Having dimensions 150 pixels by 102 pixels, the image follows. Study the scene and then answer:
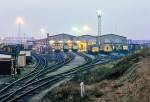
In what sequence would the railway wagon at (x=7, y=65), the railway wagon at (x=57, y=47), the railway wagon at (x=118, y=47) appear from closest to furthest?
the railway wagon at (x=7, y=65), the railway wagon at (x=118, y=47), the railway wagon at (x=57, y=47)

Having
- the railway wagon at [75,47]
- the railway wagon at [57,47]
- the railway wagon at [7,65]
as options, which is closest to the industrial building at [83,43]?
the railway wagon at [57,47]

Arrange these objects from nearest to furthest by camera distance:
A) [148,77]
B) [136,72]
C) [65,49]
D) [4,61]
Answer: [148,77] → [136,72] → [4,61] → [65,49]

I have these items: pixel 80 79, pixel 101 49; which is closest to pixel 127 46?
pixel 101 49

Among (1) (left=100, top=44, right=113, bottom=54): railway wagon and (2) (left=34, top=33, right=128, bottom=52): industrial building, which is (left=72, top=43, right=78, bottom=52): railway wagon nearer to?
(2) (left=34, top=33, right=128, bottom=52): industrial building

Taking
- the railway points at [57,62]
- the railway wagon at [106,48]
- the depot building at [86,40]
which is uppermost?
the depot building at [86,40]

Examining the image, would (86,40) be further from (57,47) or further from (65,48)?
(57,47)

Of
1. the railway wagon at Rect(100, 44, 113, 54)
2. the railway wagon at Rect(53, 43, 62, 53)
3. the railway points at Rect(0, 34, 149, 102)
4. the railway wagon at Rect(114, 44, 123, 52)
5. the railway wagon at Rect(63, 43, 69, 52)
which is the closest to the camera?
the railway points at Rect(0, 34, 149, 102)

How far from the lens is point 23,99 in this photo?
25.1m

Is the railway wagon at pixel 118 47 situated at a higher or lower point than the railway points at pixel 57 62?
higher

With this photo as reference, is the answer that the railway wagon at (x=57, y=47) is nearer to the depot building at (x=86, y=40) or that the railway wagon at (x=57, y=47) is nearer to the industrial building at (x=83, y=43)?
the industrial building at (x=83, y=43)

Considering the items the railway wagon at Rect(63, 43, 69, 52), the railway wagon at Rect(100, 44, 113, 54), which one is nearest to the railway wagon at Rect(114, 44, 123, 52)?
the railway wagon at Rect(100, 44, 113, 54)

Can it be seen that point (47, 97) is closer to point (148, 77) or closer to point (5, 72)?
point (148, 77)

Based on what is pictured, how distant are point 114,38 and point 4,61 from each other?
73140 mm

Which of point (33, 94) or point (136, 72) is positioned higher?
point (136, 72)
